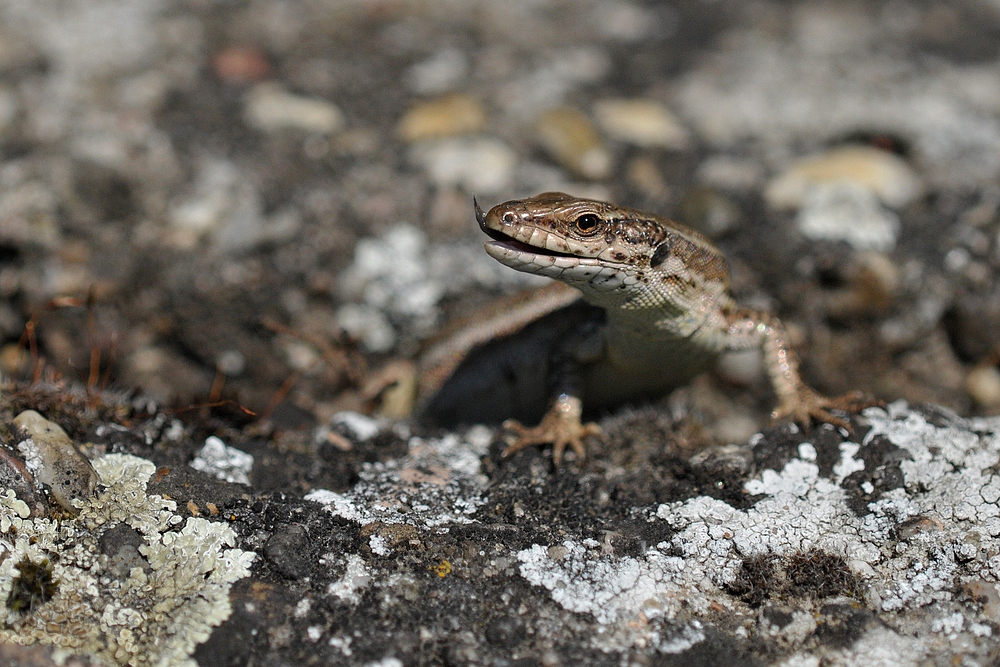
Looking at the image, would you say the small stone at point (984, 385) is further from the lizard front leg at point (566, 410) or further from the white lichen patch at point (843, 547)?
the lizard front leg at point (566, 410)

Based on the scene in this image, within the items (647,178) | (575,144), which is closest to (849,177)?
(647,178)

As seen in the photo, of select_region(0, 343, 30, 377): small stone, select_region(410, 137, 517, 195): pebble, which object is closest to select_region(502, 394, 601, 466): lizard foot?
select_region(410, 137, 517, 195): pebble

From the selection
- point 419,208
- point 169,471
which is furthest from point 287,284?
point 169,471

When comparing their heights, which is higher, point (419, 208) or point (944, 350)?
point (419, 208)

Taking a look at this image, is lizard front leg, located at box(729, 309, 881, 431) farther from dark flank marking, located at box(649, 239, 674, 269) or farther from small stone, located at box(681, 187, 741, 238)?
small stone, located at box(681, 187, 741, 238)

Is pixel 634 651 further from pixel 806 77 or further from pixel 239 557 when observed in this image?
pixel 806 77

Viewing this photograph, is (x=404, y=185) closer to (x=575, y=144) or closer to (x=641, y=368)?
(x=575, y=144)

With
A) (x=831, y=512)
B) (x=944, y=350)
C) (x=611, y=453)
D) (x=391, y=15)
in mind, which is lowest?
(x=944, y=350)
